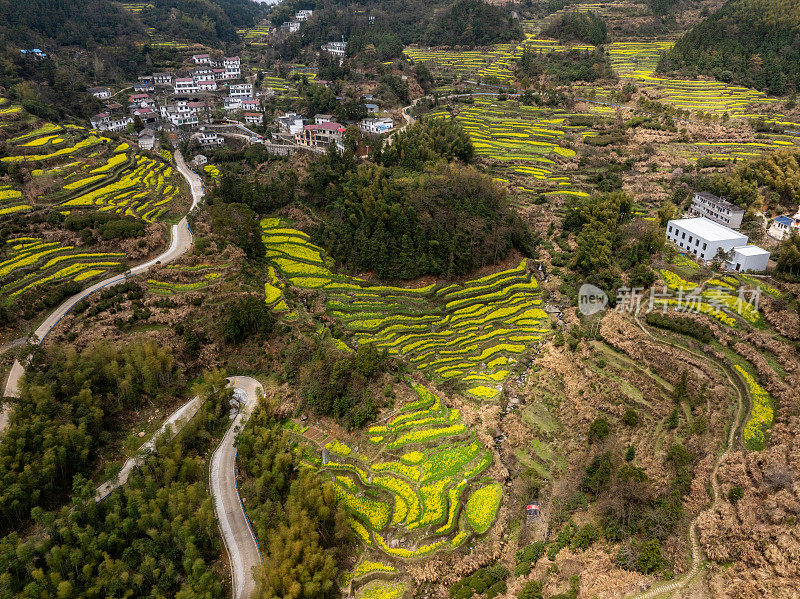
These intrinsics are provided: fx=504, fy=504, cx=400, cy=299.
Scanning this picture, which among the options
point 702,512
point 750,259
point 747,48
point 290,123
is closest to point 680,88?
point 747,48

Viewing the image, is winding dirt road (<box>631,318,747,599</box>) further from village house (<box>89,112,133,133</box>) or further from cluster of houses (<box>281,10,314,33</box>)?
cluster of houses (<box>281,10,314,33</box>)

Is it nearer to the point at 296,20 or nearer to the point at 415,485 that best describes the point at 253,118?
the point at 296,20

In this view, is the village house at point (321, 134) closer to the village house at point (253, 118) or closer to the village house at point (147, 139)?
the village house at point (253, 118)

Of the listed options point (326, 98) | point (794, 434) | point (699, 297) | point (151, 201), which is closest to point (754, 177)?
point (699, 297)

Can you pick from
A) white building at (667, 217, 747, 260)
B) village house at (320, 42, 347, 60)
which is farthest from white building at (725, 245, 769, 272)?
village house at (320, 42, 347, 60)

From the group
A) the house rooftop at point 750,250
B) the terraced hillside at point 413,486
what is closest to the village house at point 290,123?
the terraced hillside at point 413,486

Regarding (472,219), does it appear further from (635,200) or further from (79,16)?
(79,16)
